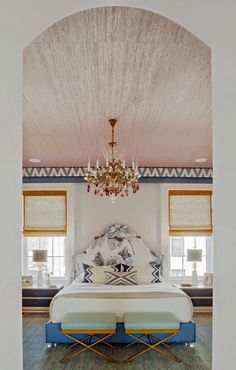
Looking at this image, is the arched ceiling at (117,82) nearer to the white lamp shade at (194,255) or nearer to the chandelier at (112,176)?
the chandelier at (112,176)

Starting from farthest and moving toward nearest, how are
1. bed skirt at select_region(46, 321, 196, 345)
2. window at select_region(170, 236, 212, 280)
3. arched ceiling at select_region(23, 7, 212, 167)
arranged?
window at select_region(170, 236, 212, 280) < bed skirt at select_region(46, 321, 196, 345) < arched ceiling at select_region(23, 7, 212, 167)

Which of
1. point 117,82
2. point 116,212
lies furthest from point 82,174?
point 117,82

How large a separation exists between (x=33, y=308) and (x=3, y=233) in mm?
6117

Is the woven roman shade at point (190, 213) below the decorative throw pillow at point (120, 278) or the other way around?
the other way around

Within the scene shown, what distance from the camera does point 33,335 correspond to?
5.50m

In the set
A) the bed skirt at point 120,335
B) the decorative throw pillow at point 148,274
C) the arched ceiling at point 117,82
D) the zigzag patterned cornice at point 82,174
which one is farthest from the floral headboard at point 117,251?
the arched ceiling at point 117,82

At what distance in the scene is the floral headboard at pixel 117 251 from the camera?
22.9ft

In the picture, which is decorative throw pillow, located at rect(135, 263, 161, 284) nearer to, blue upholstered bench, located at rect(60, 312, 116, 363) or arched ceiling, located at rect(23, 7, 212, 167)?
blue upholstered bench, located at rect(60, 312, 116, 363)

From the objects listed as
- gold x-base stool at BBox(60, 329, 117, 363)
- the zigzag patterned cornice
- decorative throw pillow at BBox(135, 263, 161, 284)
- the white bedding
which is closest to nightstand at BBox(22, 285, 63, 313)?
decorative throw pillow at BBox(135, 263, 161, 284)

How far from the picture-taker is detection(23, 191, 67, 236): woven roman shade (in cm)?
721

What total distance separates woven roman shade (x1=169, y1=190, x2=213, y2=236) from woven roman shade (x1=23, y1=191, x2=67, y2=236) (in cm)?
212

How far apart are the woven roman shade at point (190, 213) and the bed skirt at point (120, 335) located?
8.12ft

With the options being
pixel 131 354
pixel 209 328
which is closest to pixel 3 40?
pixel 131 354

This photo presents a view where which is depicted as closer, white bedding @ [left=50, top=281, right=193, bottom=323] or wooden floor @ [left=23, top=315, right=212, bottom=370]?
wooden floor @ [left=23, top=315, right=212, bottom=370]
